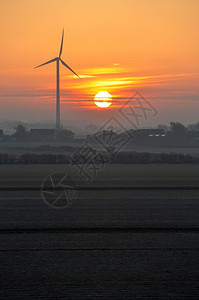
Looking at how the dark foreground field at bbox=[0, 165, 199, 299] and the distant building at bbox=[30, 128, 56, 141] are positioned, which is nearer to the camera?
the dark foreground field at bbox=[0, 165, 199, 299]

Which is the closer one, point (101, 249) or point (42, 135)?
point (101, 249)

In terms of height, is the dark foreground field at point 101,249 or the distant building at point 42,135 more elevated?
the distant building at point 42,135

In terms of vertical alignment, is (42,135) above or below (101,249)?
above

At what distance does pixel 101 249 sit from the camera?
16.7 m

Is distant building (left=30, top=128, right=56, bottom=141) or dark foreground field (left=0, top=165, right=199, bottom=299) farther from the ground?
distant building (left=30, top=128, right=56, bottom=141)

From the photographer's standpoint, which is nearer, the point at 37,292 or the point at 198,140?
the point at 37,292

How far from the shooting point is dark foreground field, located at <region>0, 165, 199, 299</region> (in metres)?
12.4

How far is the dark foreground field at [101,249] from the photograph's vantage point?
12430mm

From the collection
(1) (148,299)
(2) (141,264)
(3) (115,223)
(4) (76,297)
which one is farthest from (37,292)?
(3) (115,223)

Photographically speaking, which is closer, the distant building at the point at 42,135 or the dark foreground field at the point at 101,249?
the dark foreground field at the point at 101,249

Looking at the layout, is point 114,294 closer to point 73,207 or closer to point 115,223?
point 115,223

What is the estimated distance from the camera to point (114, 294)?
12.0m

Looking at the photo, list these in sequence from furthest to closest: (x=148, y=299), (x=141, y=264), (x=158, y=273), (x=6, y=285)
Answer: (x=141, y=264)
(x=158, y=273)
(x=6, y=285)
(x=148, y=299)

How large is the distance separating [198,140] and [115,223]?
478ft
